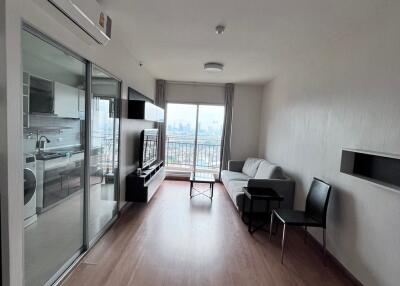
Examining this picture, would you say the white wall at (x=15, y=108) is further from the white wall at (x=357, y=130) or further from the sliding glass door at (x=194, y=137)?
the sliding glass door at (x=194, y=137)

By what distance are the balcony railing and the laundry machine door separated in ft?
14.8

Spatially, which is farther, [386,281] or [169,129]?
[169,129]

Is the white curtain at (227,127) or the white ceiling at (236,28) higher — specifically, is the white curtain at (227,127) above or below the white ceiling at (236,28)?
below

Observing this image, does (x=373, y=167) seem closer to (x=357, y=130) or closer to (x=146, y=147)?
(x=357, y=130)

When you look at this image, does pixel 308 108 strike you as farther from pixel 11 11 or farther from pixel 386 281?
pixel 11 11

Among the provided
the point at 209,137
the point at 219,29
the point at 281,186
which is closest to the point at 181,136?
the point at 209,137

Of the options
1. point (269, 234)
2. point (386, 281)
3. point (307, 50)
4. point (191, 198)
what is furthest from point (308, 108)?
point (191, 198)

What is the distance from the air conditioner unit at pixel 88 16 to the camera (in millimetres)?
1525

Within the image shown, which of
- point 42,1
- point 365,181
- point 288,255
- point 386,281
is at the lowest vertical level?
point 288,255

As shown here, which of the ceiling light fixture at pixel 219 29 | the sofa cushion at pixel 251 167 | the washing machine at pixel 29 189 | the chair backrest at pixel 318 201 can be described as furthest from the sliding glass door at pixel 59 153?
the sofa cushion at pixel 251 167

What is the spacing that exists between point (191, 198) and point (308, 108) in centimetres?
267

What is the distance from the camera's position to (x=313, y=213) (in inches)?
106

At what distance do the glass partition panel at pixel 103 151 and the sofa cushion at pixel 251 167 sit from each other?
281 cm

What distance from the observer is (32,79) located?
1.64m
